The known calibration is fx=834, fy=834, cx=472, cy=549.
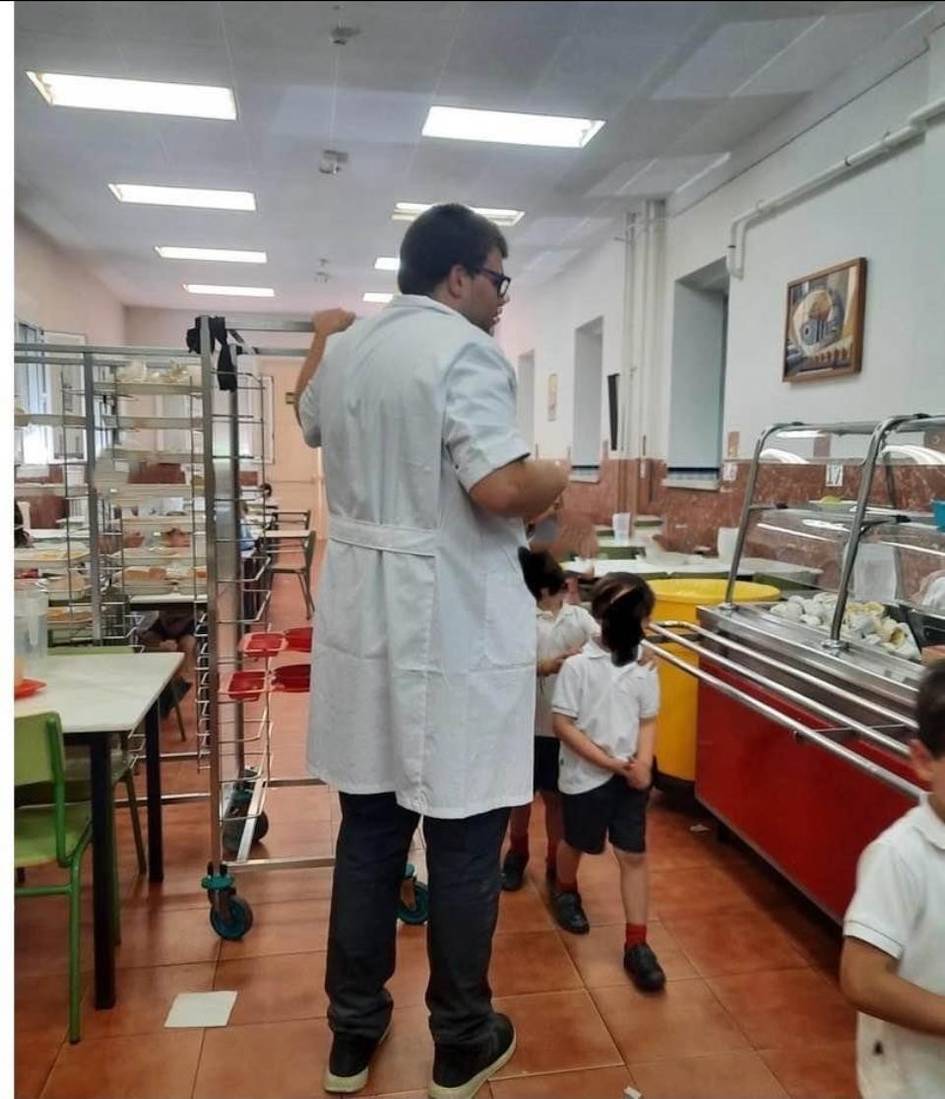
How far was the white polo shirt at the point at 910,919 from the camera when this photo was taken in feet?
3.19

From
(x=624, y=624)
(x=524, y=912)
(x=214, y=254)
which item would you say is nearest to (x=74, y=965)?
(x=524, y=912)

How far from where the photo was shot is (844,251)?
3.08m

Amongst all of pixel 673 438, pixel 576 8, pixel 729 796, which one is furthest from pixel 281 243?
pixel 576 8

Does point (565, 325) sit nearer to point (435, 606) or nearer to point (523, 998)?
point (523, 998)

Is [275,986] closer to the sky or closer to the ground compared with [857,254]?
closer to the ground

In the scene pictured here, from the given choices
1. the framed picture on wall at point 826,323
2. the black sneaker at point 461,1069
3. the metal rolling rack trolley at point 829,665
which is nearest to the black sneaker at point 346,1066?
the black sneaker at point 461,1069

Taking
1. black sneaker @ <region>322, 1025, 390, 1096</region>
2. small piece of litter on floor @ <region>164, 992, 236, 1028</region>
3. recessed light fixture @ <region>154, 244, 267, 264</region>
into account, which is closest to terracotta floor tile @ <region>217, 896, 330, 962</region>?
small piece of litter on floor @ <region>164, 992, 236, 1028</region>

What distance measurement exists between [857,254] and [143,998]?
3136 mm

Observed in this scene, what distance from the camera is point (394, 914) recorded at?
144cm

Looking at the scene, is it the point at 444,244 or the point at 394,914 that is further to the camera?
the point at 394,914

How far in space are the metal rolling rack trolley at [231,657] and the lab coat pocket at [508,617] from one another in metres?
0.72
